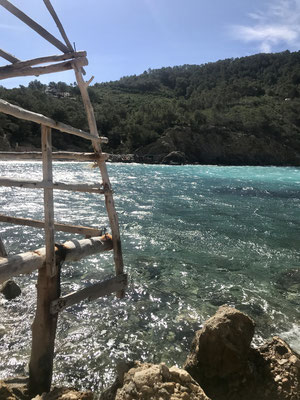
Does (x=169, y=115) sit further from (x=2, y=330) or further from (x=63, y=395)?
(x=63, y=395)

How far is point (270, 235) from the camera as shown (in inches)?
520

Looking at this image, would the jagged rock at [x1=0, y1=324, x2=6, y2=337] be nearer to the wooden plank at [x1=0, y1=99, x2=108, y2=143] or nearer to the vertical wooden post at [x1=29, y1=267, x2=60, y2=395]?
the vertical wooden post at [x1=29, y1=267, x2=60, y2=395]

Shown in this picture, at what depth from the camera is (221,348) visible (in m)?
4.14

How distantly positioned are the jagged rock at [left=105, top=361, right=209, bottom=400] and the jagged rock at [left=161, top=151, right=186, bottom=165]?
63.9m

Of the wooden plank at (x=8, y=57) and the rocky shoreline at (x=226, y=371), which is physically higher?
the wooden plank at (x=8, y=57)

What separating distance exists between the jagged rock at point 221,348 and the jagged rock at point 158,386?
1.19 metres

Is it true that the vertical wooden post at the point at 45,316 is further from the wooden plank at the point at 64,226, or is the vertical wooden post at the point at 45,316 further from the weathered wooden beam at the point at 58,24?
the weathered wooden beam at the point at 58,24

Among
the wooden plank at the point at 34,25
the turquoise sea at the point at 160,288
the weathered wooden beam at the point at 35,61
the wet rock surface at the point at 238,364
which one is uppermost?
the wooden plank at the point at 34,25

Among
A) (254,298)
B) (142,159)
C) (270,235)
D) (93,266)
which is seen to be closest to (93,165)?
(93,266)

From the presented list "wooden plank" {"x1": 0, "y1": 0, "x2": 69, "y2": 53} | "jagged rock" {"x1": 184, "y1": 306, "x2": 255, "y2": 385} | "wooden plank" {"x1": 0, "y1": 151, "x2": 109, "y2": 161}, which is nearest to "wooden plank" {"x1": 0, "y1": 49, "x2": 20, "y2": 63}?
"wooden plank" {"x1": 0, "y1": 0, "x2": 69, "y2": 53}

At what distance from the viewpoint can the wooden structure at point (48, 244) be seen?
12.3ft

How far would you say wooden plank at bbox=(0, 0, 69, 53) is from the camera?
4410 millimetres

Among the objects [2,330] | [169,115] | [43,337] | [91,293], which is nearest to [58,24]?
[91,293]

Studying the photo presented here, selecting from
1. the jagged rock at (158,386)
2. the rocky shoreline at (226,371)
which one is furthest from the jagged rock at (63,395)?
the jagged rock at (158,386)
